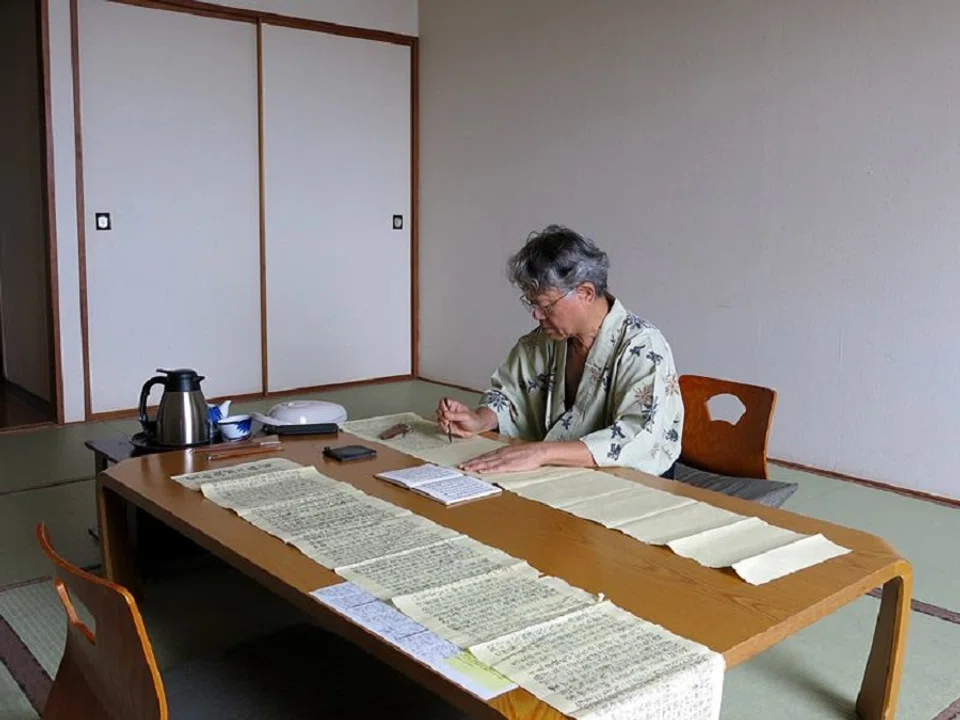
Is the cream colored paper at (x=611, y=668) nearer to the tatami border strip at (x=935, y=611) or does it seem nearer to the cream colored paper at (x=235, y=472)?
the cream colored paper at (x=235, y=472)

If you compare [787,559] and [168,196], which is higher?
[168,196]

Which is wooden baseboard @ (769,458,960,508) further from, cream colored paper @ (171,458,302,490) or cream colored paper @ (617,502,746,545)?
cream colored paper @ (171,458,302,490)

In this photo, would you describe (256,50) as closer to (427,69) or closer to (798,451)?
(427,69)

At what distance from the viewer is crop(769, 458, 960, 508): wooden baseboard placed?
3416mm

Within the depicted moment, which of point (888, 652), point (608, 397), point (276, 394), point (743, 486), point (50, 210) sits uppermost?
point (50, 210)

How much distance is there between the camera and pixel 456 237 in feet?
18.0

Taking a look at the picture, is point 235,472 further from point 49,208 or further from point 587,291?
point 49,208

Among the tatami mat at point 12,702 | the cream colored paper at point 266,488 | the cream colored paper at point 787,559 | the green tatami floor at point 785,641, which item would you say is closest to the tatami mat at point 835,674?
the green tatami floor at point 785,641

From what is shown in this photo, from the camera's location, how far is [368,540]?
145 cm

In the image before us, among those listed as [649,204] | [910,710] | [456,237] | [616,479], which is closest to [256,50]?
[456,237]

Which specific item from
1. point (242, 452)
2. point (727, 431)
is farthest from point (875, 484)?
point (242, 452)

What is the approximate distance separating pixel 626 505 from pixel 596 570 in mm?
315

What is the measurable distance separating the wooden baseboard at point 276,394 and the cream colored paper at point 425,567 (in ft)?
11.0

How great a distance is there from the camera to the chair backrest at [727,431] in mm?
2285
